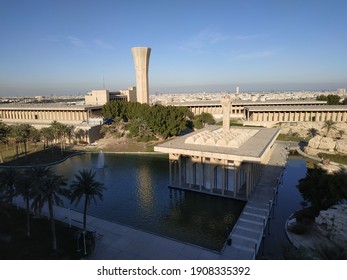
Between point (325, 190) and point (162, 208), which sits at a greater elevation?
point (325, 190)

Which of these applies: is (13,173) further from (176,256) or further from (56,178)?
(176,256)

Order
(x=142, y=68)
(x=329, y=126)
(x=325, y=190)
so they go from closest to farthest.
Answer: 1. (x=325, y=190)
2. (x=329, y=126)
3. (x=142, y=68)

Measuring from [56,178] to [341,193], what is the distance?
1340 inches

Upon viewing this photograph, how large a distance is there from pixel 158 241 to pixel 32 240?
13.8m

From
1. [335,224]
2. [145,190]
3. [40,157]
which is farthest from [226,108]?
[40,157]

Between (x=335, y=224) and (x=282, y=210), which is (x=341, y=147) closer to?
(x=282, y=210)

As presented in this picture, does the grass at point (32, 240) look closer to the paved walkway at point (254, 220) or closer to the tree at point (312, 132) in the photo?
the paved walkway at point (254, 220)

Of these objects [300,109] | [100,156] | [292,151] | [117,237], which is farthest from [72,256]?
[300,109]

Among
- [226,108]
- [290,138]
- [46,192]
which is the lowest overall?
[290,138]

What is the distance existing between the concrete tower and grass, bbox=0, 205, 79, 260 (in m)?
96.4

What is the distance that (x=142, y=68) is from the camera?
4751 inches

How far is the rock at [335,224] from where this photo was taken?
90.2 ft

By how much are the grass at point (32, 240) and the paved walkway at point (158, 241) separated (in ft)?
8.02

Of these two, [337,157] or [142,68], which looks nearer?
[337,157]
